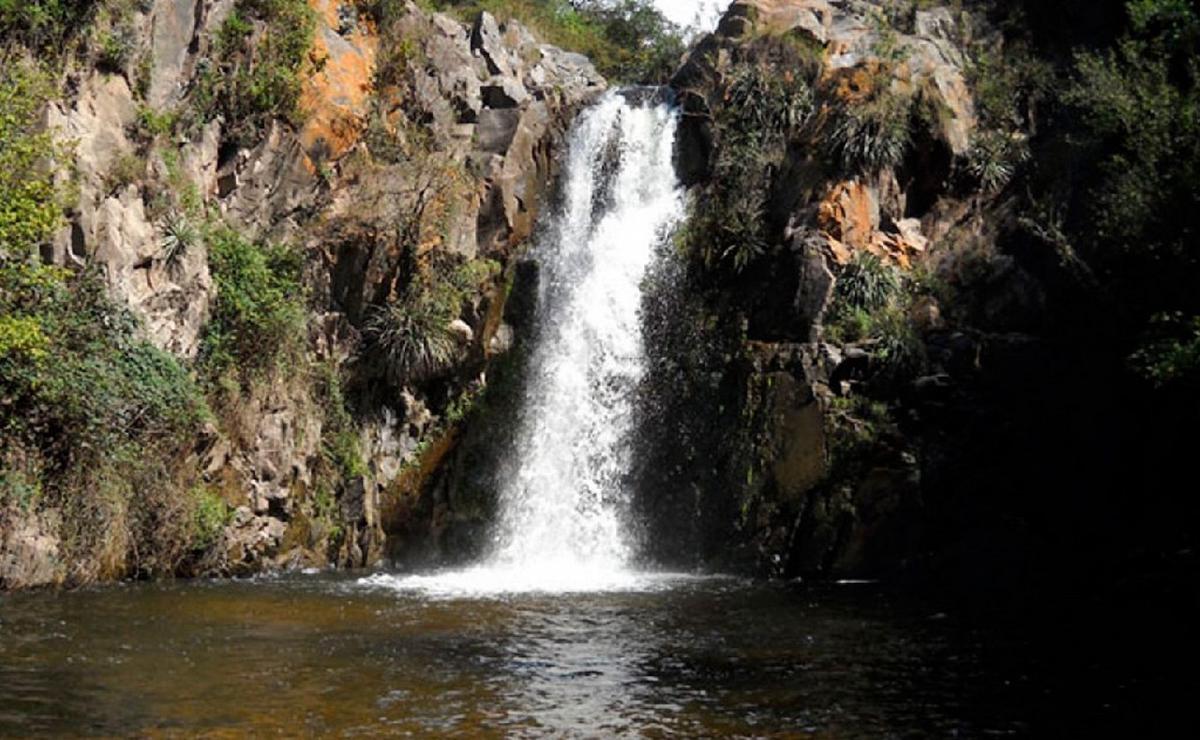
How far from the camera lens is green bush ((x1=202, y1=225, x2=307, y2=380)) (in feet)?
80.3

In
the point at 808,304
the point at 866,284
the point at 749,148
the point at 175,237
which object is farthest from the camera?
the point at 749,148

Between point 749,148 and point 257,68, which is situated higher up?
point 257,68

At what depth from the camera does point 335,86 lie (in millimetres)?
29359

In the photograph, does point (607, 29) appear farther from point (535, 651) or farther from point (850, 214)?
point (535, 651)

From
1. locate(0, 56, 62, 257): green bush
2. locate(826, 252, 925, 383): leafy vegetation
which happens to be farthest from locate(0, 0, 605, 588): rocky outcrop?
locate(826, 252, 925, 383): leafy vegetation

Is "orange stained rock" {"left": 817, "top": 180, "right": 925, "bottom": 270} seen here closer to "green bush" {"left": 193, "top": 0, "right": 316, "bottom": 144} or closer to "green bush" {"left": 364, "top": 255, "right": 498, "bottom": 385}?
"green bush" {"left": 364, "top": 255, "right": 498, "bottom": 385}

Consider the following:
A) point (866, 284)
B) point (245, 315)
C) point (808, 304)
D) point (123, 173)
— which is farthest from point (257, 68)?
point (866, 284)

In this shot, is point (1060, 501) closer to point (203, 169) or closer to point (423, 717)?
point (423, 717)

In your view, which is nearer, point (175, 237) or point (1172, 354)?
point (1172, 354)

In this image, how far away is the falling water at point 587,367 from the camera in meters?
25.0

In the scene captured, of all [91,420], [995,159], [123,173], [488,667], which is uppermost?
[995,159]

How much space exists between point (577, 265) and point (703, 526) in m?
7.94

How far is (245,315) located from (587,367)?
313 inches

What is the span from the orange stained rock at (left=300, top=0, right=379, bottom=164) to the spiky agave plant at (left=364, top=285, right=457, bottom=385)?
14.8 ft
